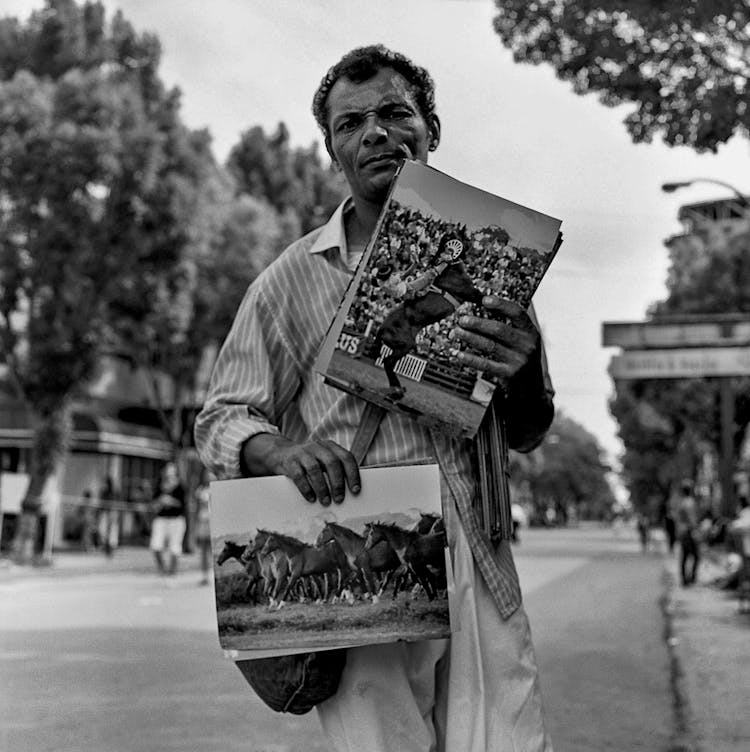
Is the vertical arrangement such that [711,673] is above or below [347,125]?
below

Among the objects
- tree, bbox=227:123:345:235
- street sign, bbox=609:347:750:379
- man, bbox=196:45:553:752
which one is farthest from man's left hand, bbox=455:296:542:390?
tree, bbox=227:123:345:235

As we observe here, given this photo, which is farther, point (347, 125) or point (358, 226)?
point (358, 226)

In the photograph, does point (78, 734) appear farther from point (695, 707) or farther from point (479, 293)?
point (479, 293)

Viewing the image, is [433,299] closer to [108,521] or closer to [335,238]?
[335,238]

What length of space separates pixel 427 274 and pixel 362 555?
418 mm

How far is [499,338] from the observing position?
1.87 meters

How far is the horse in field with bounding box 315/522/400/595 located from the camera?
1.81 m

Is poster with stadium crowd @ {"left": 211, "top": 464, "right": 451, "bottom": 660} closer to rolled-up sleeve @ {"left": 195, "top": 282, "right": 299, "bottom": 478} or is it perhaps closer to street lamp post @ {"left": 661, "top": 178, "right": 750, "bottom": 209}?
rolled-up sleeve @ {"left": 195, "top": 282, "right": 299, "bottom": 478}

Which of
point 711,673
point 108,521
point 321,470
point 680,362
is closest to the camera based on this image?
point 321,470

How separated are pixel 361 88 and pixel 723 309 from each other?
1187 inches

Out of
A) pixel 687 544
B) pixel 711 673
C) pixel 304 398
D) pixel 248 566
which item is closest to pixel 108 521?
pixel 687 544

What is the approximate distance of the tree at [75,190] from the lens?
21344 mm

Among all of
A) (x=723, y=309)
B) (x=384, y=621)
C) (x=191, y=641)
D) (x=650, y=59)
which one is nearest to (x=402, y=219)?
(x=384, y=621)

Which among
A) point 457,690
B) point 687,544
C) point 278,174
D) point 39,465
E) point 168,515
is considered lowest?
point 457,690
